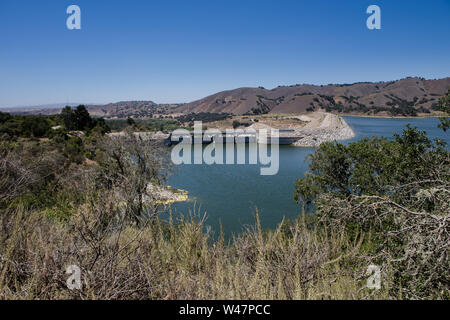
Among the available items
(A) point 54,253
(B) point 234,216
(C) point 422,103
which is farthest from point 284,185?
(C) point 422,103

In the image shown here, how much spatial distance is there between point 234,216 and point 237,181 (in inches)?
338

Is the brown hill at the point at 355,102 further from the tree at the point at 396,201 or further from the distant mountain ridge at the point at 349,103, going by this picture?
the tree at the point at 396,201

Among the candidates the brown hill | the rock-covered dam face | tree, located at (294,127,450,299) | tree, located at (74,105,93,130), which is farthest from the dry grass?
the brown hill

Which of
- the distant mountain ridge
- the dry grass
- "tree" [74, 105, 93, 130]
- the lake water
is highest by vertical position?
the distant mountain ridge

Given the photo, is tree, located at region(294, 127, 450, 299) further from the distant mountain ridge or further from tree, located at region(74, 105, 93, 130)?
the distant mountain ridge

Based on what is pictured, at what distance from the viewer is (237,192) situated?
2266 cm

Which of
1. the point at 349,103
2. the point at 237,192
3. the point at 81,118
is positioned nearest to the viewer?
the point at 237,192

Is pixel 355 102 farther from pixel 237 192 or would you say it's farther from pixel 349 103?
pixel 237 192

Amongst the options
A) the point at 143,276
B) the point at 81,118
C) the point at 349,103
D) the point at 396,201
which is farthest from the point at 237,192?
the point at 349,103

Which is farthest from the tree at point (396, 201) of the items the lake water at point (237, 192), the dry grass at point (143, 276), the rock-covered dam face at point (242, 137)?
the rock-covered dam face at point (242, 137)

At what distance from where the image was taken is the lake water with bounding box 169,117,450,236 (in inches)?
666
